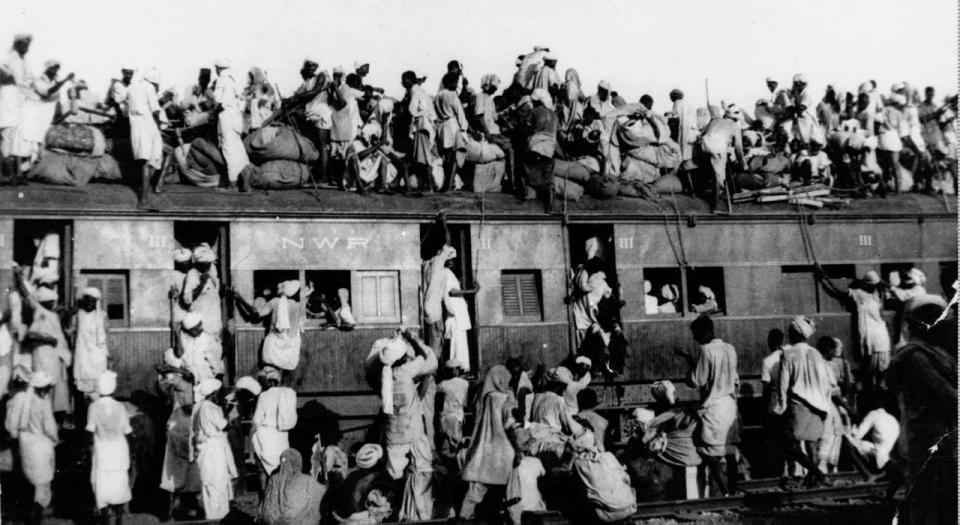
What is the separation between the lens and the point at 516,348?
13969 millimetres

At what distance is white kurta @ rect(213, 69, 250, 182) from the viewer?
13.0 metres

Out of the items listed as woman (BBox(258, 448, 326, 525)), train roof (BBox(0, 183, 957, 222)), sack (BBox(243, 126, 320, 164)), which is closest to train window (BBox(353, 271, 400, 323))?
train roof (BBox(0, 183, 957, 222))

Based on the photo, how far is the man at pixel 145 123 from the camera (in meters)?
12.2

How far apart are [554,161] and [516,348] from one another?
266cm

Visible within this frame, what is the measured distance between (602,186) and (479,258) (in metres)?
2.15

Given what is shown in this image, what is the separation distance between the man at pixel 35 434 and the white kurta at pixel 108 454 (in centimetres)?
74

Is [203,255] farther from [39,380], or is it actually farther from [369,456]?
[369,456]

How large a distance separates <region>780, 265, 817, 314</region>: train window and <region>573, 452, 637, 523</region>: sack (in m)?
6.87

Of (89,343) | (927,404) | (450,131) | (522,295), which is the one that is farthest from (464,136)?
(927,404)

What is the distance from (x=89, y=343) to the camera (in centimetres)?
1146

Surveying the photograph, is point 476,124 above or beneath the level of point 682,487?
above

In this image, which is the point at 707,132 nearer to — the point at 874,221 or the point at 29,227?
the point at 874,221


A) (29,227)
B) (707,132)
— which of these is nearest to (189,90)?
(29,227)

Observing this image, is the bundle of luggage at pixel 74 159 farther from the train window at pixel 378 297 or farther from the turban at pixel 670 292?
the turban at pixel 670 292
